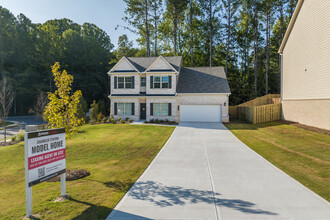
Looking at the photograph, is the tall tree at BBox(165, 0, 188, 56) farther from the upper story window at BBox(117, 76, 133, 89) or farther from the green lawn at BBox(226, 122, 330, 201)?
the green lawn at BBox(226, 122, 330, 201)

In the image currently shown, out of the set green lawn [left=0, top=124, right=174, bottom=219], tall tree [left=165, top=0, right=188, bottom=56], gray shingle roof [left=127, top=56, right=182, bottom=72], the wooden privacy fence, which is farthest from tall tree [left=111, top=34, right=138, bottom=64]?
green lawn [left=0, top=124, right=174, bottom=219]

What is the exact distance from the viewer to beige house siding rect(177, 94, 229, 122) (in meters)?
23.9

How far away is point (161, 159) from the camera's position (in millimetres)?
9391

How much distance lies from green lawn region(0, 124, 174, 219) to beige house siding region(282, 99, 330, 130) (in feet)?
40.7

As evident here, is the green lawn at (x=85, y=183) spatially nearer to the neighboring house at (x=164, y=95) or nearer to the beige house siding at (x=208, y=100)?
the neighboring house at (x=164, y=95)

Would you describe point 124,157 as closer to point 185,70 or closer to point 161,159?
point 161,159

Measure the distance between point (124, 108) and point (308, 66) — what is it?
19.3 meters

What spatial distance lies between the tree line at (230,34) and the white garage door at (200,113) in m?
13.2

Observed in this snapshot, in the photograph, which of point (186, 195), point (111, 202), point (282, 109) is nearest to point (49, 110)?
point (111, 202)

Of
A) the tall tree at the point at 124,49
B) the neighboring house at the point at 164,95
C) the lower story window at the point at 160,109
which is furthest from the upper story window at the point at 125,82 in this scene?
the tall tree at the point at 124,49

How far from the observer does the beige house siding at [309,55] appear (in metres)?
16.0

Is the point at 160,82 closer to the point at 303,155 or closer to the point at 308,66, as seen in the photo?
the point at 308,66

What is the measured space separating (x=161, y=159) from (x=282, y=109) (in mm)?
18691

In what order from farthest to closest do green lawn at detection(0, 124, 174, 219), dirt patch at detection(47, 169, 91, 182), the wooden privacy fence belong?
the wooden privacy fence
dirt patch at detection(47, 169, 91, 182)
green lawn at detection(0, 124, 174, 219)
